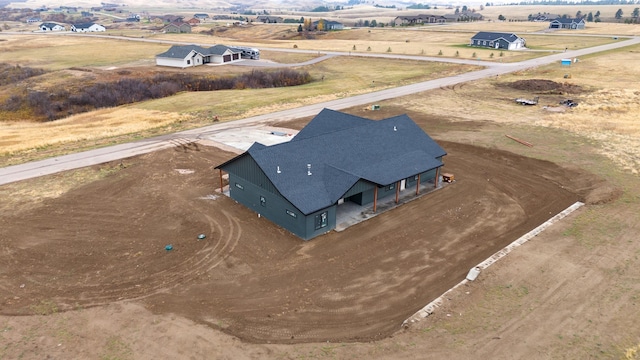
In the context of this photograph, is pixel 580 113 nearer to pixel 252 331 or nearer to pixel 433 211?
pixel 433 211

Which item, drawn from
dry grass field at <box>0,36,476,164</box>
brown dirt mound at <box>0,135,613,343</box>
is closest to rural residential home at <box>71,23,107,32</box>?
dry grass field at <box>0,36,476,164</box>

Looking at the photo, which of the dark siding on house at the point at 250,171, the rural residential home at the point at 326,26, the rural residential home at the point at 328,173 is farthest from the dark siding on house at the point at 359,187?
the rural residential home at the point at 326,26

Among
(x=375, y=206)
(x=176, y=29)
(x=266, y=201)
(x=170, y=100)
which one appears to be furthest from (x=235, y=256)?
(x=176, y=29)

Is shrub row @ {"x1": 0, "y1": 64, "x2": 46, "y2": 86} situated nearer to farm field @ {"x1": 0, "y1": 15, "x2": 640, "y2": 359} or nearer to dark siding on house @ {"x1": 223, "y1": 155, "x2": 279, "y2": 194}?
farm field @ {"x1": 0, "y1": 15, "x2": 640, "y2": 359}

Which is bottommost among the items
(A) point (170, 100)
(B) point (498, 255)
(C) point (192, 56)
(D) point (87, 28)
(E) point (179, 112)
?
(B) point (498, 255)

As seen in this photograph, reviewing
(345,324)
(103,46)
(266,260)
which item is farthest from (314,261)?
(103,46)

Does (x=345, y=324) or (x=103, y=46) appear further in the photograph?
(x=103, y=46)

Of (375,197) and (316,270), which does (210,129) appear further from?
(316,270)
